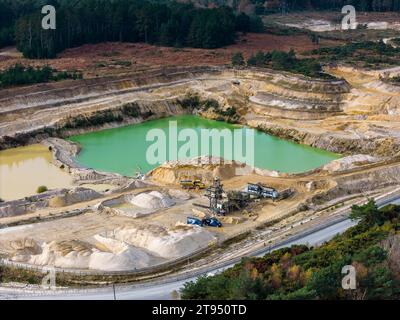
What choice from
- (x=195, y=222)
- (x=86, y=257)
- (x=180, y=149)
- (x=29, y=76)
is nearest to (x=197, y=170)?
(x=180, y=149)

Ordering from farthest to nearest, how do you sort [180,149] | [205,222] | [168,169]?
[180,149] → [168,169] → [205,222]

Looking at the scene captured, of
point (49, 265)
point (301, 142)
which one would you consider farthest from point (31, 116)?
point (49, 265)

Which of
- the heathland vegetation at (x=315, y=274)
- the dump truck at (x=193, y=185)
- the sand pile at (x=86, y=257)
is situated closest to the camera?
the heathland vegetation at (x=315, y=274)

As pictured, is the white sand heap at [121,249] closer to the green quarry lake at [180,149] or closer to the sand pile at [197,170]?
the sand pile at [197,170]

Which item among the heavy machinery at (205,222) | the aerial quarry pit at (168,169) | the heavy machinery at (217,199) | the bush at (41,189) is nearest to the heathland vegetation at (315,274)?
the aerial quarry pit at (168,169)

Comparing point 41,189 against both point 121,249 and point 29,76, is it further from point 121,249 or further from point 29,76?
point 29,76

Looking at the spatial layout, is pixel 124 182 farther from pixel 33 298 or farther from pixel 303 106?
pixel 303 106
